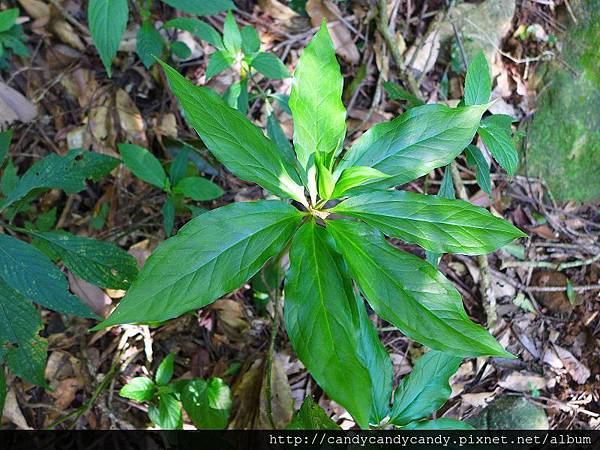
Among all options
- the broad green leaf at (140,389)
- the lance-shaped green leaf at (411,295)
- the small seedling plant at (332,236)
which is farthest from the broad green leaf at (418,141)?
the broad green leaf at (140,389)

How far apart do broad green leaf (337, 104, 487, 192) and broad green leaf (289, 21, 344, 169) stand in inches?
4.0

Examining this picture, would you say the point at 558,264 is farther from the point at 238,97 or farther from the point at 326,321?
the point at 326,321

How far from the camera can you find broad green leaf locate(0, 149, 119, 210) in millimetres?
1812

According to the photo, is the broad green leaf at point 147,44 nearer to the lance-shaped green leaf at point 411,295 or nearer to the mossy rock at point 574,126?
the lance-shaped green leaf at point 411,295

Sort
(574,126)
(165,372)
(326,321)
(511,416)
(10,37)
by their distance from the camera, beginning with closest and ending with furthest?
1. (326,321)
2. (165,372)
3. (511,416)
4. (10,37)
5. (574,126)

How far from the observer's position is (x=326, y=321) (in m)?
1.07

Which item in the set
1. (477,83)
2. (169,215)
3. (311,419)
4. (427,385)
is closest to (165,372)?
(169,215)

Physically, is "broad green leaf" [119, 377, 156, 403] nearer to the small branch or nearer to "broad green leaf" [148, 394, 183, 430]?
"broad green leaf" [148, 394, 183, 430]

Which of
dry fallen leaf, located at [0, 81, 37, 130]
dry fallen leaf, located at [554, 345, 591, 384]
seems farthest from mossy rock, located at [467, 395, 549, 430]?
dry fallen leaf, located at [0, 81, 37, 130]

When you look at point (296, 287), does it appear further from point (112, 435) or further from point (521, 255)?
point (521, 255)

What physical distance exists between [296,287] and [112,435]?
179cm

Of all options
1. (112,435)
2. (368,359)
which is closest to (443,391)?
(368,359)

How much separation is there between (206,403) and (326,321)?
4.69 feet

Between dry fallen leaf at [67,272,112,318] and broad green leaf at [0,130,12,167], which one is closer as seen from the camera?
broad green leaf at [0,130,12,167]
